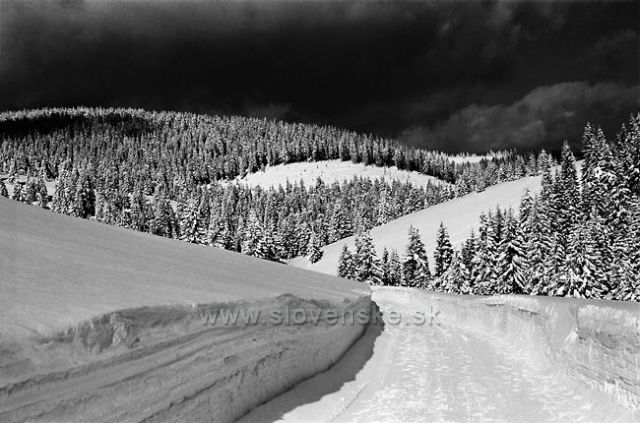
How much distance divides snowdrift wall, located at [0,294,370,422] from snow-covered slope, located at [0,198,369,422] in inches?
0.5

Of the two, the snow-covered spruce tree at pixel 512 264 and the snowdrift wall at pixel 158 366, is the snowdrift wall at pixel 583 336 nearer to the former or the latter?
the snowdrift wall at pixel 158 366

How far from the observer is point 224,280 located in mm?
10938

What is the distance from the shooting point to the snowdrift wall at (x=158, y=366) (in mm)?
4555

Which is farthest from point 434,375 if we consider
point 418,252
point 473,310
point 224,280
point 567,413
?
point 418,252

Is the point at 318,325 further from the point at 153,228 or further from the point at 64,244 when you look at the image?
the point at 153,228

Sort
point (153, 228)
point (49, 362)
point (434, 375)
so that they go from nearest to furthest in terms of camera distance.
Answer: point (49, 362)
point (434, 375)
point (153, 228)

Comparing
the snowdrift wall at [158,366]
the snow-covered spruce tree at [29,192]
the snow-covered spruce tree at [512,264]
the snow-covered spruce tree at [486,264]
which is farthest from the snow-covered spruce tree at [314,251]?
the snowdrift wall at [158,366]

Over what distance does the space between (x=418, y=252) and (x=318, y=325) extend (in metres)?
55.8

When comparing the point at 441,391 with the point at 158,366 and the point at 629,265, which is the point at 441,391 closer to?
the point at 158,366

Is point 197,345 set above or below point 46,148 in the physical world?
below

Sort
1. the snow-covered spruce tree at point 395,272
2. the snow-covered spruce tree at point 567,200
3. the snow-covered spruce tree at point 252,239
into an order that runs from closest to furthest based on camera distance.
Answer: the snow-covered spruce tree at point 567,200 → the snow-covered spruce tree at point 395,272 → the snow-covered spruce tree at point 252,239

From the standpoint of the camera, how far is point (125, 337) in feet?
18.3

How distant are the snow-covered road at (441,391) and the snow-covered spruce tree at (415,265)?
48.5 meters

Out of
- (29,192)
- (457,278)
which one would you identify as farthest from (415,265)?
(29,192)
